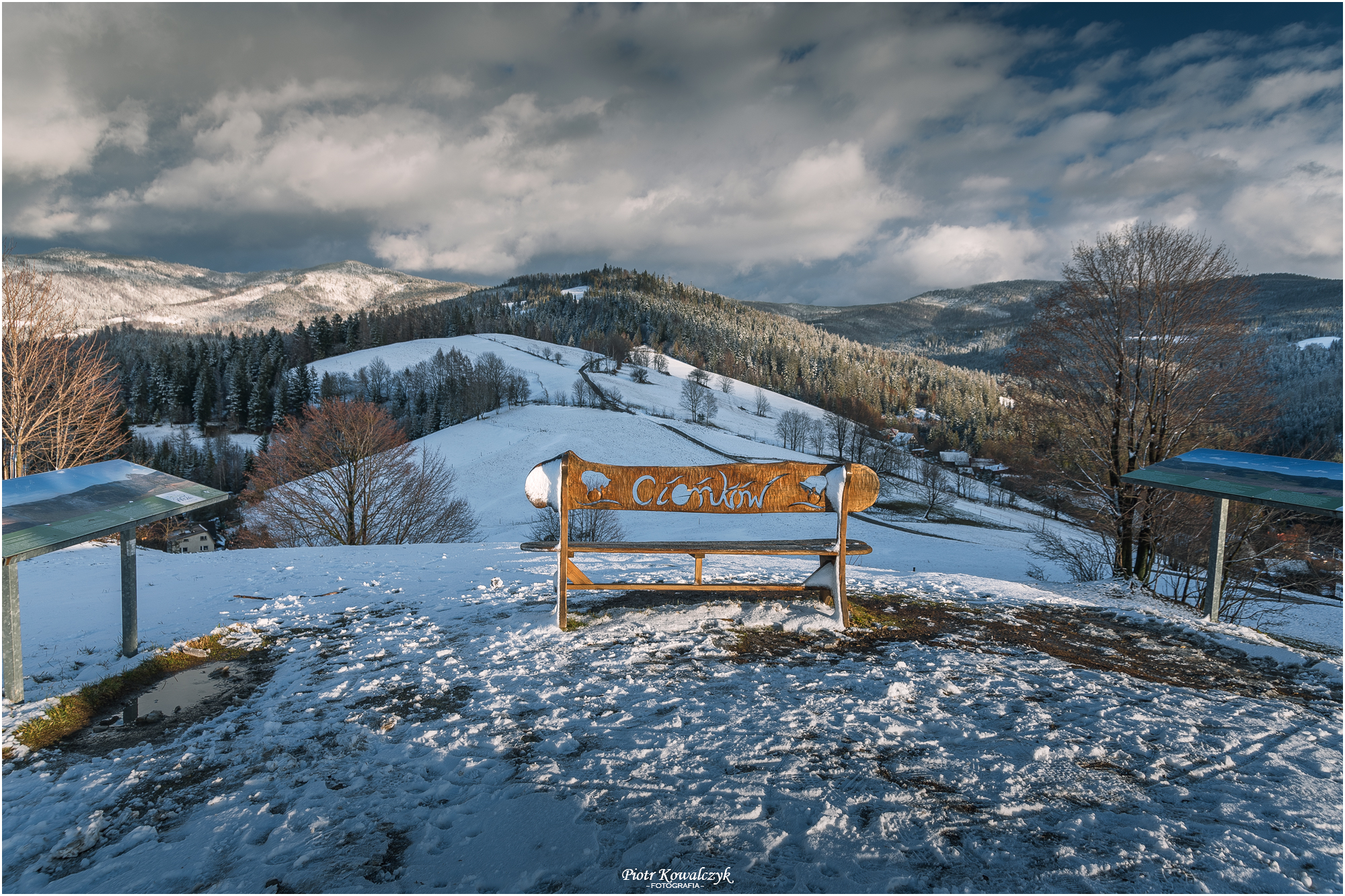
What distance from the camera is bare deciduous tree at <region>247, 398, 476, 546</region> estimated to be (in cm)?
2247

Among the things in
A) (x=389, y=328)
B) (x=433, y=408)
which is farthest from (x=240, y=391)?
(x=389, y=328)

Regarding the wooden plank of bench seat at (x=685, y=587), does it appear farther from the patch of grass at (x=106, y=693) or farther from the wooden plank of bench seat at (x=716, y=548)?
the patch of grass at (x=106, y=693)

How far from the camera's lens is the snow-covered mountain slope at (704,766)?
263 centimetres

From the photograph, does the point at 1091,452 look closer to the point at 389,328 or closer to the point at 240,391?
the point at 240,391

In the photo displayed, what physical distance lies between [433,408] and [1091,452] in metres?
75.5

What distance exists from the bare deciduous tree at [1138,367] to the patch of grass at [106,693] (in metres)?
13.5

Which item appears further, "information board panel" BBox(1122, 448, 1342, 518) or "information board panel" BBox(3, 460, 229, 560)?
"information board panel" BBox(1122, 448, 1342, 518)

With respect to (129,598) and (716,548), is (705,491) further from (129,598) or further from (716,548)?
(129,598)

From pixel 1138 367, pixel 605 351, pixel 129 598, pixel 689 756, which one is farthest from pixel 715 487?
pixel 605 351

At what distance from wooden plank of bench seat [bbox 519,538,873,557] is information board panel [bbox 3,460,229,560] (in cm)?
291

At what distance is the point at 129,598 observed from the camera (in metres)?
4.91

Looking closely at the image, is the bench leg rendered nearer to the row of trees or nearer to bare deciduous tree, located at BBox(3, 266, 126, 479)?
the row of trees

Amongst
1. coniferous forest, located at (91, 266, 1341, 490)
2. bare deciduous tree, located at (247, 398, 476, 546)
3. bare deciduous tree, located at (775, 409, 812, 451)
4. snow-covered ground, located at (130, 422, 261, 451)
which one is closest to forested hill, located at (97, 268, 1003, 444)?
coniferous forest, located at (91, 266, 1341, 490)

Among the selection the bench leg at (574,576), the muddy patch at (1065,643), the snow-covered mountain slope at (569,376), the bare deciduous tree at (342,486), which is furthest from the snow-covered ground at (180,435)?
the muddy patch at (1065,643)
